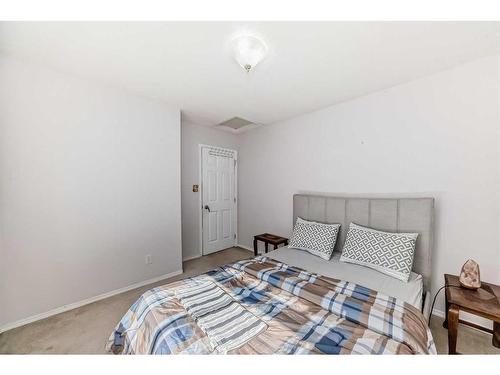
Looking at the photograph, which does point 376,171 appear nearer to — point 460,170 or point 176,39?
point 460,170

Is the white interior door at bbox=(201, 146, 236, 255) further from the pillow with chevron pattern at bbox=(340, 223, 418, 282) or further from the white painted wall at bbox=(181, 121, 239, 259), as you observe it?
the pillow with chevron pattern at bbox=(340, 223, 418, 282)

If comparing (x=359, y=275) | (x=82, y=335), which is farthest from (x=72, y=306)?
(x=359, y=275)

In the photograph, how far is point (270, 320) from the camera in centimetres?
112

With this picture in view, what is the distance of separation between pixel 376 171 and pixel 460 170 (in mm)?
651

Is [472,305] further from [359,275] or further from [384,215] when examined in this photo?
[384,215]

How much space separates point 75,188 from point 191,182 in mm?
1573

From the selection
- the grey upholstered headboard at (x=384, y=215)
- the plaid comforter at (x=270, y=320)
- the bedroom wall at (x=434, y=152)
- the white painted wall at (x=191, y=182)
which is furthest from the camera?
the white painted wall at (x=191, y=182)

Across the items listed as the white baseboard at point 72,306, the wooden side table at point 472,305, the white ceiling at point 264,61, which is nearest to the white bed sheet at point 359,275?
the wooden side table at point 472,305

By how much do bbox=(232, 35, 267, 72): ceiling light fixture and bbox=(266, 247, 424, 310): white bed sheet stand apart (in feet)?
5.92

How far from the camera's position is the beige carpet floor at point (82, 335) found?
148 cm

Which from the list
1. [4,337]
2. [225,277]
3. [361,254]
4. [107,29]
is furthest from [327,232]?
[4,337]

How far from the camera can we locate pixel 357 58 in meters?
1.63

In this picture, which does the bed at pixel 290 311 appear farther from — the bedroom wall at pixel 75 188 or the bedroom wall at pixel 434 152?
the bedroom wall at pixel 75 188

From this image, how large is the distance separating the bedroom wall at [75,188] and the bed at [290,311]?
104cm
